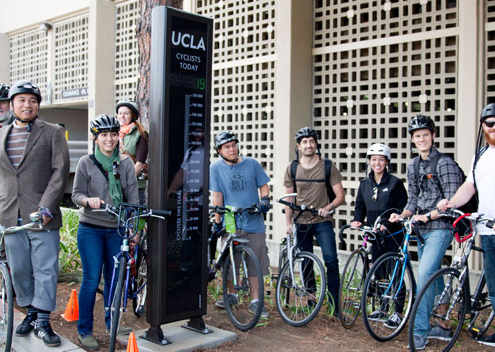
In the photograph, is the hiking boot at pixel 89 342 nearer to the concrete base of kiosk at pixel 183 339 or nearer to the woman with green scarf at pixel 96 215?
the woman with green scarf at pixel 96 215

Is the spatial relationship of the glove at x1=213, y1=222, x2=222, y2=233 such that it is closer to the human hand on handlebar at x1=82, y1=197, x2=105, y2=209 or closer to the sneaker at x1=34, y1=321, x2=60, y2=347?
the human hand on handlebar at x1=82, y1=197, x2=105, y2=209

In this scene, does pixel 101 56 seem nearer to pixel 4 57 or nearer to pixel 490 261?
pixel 4 57

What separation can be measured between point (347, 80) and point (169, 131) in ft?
14.5

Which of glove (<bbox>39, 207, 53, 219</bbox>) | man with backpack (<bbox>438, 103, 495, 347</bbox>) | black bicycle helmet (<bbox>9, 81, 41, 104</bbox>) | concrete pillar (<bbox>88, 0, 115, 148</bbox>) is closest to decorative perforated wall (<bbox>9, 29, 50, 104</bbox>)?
concrete pillar (<bbox>88, 0, 115, 148</bbox>)

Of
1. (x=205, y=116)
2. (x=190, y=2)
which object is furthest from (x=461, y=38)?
(x=190, y=2)

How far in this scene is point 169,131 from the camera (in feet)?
15.6

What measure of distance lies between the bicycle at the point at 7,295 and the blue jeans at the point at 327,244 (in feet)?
8.94

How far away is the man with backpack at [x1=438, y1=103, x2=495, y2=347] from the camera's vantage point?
185 inches

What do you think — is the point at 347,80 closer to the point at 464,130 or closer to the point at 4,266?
the point at 464,130

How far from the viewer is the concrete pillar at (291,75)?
28.2ft

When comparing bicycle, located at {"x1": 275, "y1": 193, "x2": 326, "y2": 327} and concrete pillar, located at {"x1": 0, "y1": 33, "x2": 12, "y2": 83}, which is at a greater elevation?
concrete pillar, located at {"x1": 0, "y1": 33, "x2": 12, "y2": 83}

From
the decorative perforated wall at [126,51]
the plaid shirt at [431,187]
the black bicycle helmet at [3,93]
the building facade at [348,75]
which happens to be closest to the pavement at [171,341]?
the plaid shirt at [431,187]

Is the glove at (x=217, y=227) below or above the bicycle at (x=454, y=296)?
above

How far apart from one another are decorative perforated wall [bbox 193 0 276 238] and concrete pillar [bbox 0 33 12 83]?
883 centimetres
